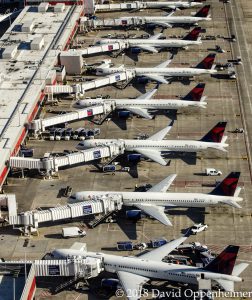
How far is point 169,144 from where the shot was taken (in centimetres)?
14112

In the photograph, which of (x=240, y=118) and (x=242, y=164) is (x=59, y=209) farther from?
(x=240, y=118)

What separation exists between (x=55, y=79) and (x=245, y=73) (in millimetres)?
47657

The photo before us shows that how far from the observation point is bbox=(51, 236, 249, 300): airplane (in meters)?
102

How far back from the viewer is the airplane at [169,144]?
140m

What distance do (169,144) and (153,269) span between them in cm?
4028

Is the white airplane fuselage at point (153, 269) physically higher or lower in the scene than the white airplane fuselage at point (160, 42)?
lower

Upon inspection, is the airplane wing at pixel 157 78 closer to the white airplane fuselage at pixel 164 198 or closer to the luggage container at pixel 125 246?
the white airplane fuselage at pixel 164 198

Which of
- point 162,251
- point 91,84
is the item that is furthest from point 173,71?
point 162,251

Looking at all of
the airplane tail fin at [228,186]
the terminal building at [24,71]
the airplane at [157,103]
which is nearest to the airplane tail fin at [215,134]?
the airplane at [157,103]

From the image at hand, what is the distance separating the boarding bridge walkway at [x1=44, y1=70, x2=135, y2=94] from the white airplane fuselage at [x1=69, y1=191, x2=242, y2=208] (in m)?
45.1

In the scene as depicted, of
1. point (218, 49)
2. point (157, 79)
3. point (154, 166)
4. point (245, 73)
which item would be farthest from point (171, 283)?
point (218, 49)

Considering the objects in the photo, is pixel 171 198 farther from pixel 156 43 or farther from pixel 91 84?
pixel 156 43

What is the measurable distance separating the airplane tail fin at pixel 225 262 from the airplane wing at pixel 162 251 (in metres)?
8.61

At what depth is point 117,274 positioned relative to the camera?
4203 inches
